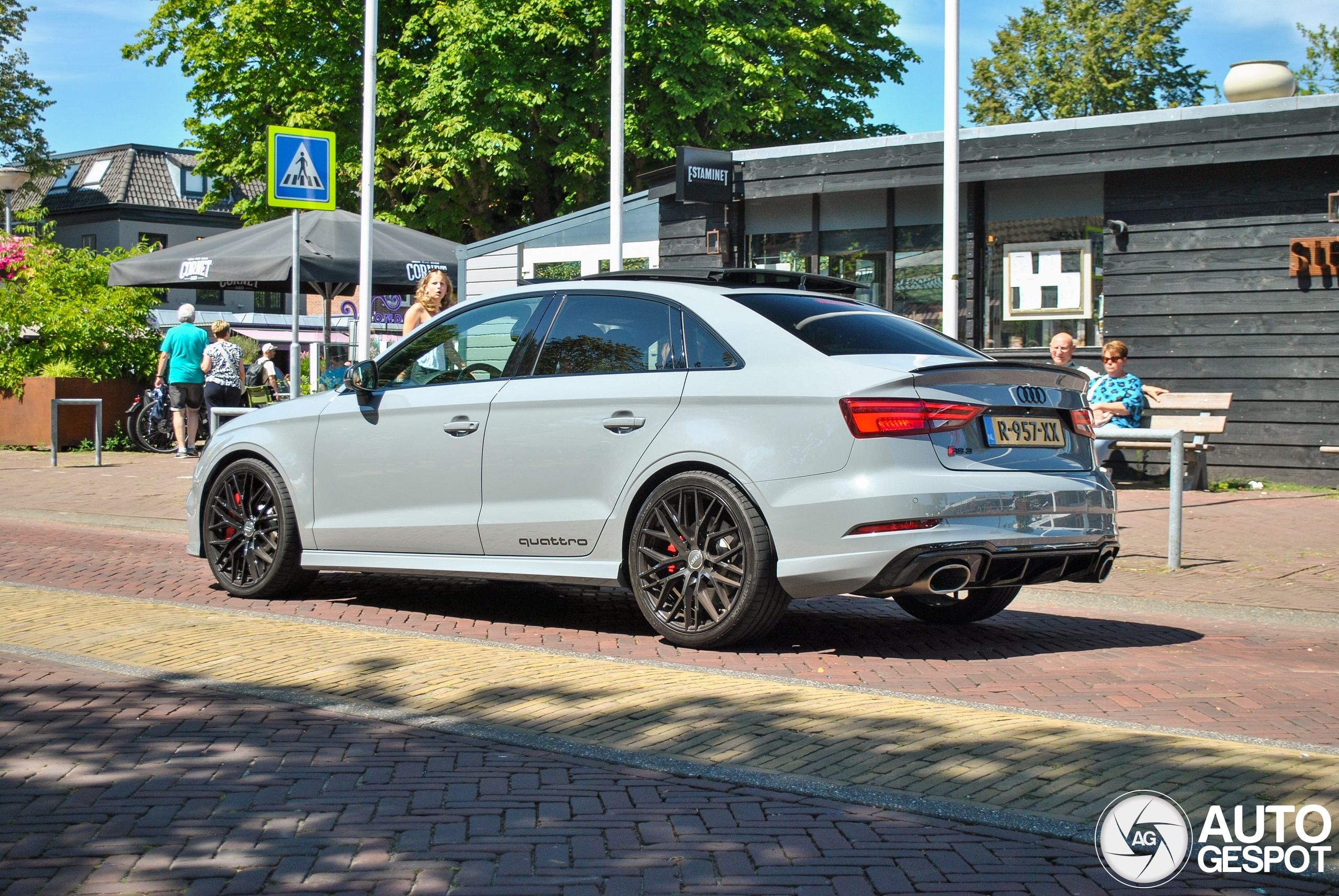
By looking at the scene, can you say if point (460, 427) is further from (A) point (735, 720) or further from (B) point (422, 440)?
(A) point (735, 720)

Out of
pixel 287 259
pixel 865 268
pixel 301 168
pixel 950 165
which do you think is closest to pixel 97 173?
pixel 287 259

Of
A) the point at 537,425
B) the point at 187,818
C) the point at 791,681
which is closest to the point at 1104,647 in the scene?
the point at 791,681

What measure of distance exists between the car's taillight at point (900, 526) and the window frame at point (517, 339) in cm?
198

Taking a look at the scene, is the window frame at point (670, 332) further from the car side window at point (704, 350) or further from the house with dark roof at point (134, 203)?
the house with dark roof at point (134, 203)

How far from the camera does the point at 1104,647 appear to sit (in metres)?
6.34

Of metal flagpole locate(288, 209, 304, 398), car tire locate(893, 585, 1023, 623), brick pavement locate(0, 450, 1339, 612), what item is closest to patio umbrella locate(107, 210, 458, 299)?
brick pavement locate(0, 450, 1339, 612)

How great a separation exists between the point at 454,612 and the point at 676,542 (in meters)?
1.81

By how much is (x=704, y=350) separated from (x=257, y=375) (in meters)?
17.8

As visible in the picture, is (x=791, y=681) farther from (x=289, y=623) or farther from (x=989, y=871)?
(x=289, y=623)

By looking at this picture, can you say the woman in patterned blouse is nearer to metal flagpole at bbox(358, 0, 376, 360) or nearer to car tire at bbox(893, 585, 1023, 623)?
metal flagpole at bbox(358, 0, 376, 360)

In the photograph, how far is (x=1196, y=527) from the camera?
1045cm

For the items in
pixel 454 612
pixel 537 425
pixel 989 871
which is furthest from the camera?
pixel 454 612

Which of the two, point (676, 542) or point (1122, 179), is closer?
point (676, 542)

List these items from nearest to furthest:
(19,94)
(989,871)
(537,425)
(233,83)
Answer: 1. (989,871)
2. (537,425)
3. (233,83)
4. (19,94)
